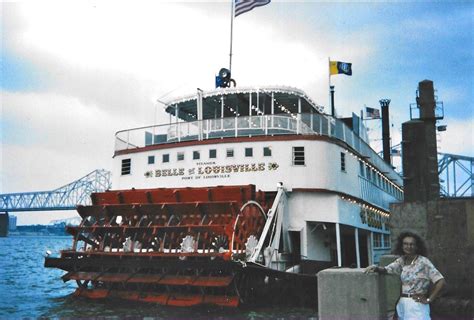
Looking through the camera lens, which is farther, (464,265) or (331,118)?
(331,118)

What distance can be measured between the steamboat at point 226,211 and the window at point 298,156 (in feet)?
0.08

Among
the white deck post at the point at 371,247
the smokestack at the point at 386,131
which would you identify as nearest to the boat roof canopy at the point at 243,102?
the white deck post at the point at 371,247

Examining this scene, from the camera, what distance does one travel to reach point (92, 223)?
13.4 m

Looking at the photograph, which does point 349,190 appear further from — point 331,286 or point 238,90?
point 331,286

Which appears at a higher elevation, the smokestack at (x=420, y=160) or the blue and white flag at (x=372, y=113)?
the blue and white flag at (x=372, y=113)

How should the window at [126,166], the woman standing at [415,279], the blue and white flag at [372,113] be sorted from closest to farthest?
the woman standing at [415,279]
the window at [126,166]
the blue and white flag at [372,113]

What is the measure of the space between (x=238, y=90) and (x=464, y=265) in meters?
7.77

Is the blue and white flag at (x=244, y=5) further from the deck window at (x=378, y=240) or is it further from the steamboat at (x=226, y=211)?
the deck window at (x=378, y=240)

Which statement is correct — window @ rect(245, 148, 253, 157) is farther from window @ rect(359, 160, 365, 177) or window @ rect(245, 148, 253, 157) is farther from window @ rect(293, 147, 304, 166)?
window @ rect(359, 160, 365, 177)

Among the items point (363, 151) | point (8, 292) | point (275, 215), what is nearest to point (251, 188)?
point (275, 215)

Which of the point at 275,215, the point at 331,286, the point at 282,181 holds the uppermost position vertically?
the point at 282,181

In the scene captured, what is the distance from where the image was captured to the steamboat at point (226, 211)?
10.7 meters

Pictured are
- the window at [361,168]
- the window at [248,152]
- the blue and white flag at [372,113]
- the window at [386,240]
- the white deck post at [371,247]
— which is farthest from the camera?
the blue and white flag at [372,113]

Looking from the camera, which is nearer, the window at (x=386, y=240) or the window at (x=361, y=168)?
the window at (x=361, y=168)
